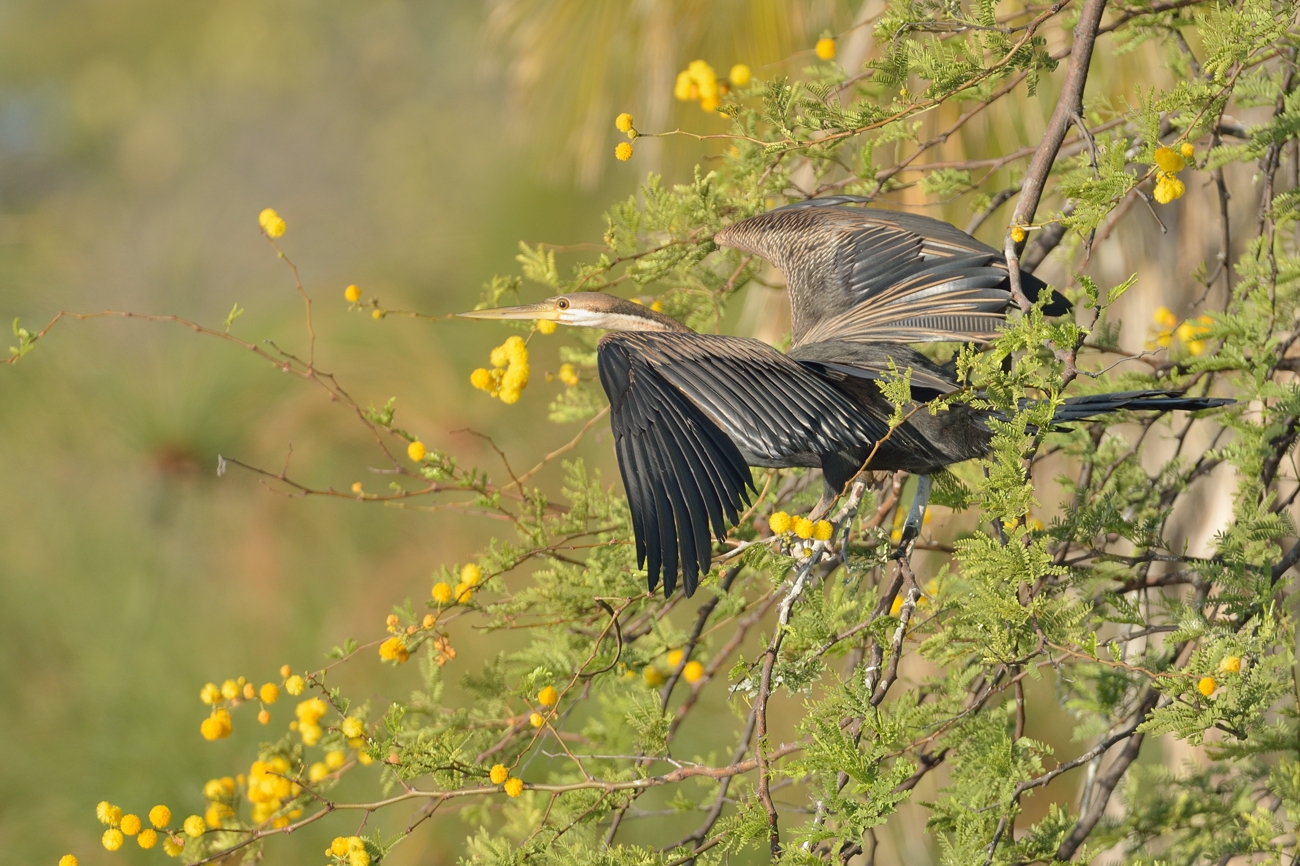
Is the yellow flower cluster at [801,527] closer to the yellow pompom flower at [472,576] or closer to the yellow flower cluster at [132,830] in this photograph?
the yellow pompom flower at [472,576]

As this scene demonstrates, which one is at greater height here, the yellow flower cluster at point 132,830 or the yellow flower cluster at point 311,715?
the yellow flower cluster at point 311,715

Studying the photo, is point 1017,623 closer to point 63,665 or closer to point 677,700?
point 677,700

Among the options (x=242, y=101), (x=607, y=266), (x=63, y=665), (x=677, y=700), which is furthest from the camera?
(x=242, y=101)

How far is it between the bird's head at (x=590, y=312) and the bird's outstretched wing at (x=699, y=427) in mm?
557

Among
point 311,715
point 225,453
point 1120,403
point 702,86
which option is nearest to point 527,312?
point 702,86

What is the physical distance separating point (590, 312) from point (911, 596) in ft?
3.65

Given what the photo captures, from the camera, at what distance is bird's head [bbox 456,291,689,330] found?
8.00 ft

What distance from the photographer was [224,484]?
5441mm

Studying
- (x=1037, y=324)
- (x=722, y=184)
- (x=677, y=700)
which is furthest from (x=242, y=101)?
(x=1037, y=324)

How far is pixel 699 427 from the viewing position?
1729mm

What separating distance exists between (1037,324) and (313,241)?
551 inches

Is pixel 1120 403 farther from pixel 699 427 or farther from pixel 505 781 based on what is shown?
pixel 505 781

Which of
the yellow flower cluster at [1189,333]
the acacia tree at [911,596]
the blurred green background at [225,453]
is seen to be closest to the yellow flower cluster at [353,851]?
the acacia tree at [911,596]

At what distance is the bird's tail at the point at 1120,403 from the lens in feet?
5.87
